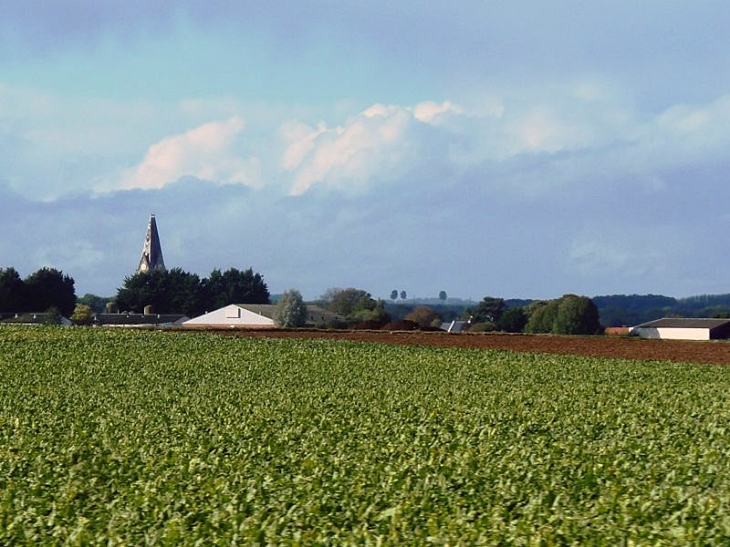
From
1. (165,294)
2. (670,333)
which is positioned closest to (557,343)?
(670,333)

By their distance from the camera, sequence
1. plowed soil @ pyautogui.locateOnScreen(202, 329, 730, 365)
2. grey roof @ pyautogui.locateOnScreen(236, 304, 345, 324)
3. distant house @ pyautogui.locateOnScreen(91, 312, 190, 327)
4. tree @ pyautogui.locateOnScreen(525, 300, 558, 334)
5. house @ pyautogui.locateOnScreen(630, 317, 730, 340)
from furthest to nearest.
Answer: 1. distant house @ pyautogui.locateOnScreen(91, 312, 190, 327)
2. grey roof @ pyautogui.locateOnScreen(236, 304, 345, 324)
3. tree @ pyautogui.locateOnScreen(525, 300, 558, 334)
4. house @ pyautogui.locateOnScreen(630, 317, 730, 340)
5. plowed soil @ pyautogui.locateOnScreen(202, 329, 730, 365)

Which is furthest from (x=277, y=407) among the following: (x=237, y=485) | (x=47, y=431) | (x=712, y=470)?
(x=712, y=470)

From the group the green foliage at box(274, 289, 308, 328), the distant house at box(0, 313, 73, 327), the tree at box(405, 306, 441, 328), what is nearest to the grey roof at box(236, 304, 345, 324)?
the green foliage at box(274, 289, 308, 328)

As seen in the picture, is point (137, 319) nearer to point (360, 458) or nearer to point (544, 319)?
point (544, 319)

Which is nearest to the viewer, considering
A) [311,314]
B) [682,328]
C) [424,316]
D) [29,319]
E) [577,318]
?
[682,328]

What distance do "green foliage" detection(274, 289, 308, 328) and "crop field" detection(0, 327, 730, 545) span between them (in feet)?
197

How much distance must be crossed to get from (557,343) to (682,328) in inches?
2063

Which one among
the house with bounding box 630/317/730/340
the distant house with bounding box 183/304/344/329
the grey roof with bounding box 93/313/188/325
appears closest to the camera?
the house with bounding box 630/317/730/340

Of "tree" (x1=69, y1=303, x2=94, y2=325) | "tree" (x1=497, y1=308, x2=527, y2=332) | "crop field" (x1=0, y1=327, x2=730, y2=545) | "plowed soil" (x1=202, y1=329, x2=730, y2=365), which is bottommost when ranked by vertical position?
"crop field" (x1=0, y1=327, x2=730, y2=545)

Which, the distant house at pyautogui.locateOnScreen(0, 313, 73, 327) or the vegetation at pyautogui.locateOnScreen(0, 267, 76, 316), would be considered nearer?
the distant house at pyautogui.locateOnScreen(0, 313, 73, 327)

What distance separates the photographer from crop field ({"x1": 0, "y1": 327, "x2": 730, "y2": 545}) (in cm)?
1222

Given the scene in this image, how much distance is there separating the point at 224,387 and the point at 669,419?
1387 centimetres

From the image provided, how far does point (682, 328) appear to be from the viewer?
337 ft

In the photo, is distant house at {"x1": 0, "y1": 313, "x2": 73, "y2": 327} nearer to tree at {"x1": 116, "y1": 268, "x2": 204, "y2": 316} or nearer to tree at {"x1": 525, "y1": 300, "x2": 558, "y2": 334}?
tree at {"x1": 116, "y1": 268, "x2": 204, "y2": 316}
